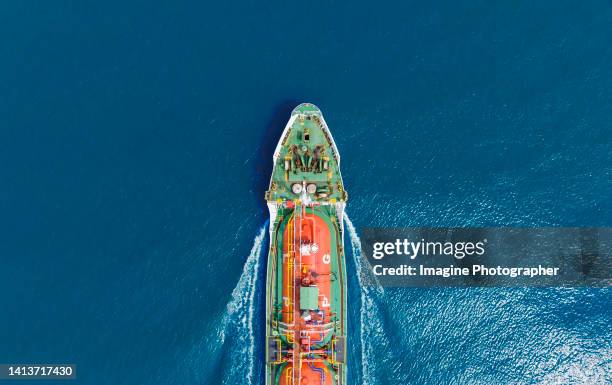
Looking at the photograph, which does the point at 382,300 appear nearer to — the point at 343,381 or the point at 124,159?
the point at 343,381

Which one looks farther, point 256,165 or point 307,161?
point 256,165

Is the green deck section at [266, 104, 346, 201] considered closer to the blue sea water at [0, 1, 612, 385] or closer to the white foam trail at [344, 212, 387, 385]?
the blue sea water at [0, 1, 612, 385]

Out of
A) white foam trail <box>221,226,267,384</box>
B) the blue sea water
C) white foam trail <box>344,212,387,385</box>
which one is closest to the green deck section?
the blue sea water

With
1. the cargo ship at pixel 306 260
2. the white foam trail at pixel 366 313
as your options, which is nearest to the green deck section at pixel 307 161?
the cargo ship at pixel 306 260

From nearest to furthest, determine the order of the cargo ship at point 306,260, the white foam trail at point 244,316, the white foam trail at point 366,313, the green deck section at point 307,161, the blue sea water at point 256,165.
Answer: the cargo ship at point 306,260 → the white foam trail at point 244,316 → the white foam trail at point 366,313 → the green deck section at point 307,161 → the blue sea water at point 256,165

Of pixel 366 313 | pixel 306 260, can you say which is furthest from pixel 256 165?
pixel 366 313

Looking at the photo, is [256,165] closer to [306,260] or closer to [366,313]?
[306,260]

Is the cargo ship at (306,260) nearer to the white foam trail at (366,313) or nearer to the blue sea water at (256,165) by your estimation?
the blue sea water at (256,165)
